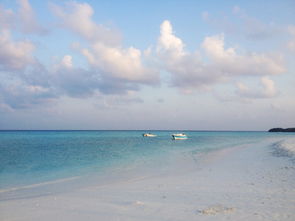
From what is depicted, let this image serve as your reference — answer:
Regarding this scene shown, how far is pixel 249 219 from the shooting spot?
6.83 meters

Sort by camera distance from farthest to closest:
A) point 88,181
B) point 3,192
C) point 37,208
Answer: point 88,181 → point 3,192 → point 37,208

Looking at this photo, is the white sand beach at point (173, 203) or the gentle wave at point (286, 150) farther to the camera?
the gentle wave at point (286, 150)

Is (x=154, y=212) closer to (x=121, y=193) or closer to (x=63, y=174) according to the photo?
(x=121, y=193)

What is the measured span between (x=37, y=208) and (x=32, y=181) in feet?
27.7

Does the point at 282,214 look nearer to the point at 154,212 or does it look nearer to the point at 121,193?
the point at 154,212

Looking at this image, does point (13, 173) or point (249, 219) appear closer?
point (249, 219)

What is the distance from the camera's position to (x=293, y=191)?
31.4ft

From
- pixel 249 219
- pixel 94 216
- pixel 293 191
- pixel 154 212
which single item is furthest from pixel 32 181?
pixel 293 191

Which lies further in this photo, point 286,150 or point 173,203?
point 286,150

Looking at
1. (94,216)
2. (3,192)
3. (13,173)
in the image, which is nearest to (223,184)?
(94,216)

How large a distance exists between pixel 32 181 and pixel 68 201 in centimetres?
816

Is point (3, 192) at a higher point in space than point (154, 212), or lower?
lower

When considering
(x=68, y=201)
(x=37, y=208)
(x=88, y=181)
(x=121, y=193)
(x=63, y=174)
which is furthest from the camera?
(x=63, y=174)

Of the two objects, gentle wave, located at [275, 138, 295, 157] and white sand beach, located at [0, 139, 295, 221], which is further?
gentle wave, located at [275, 138, 295, 157]
